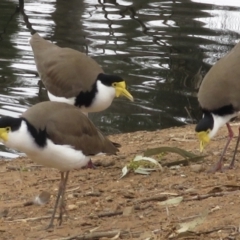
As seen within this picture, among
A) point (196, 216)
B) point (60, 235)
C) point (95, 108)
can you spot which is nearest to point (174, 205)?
point (196, 216)

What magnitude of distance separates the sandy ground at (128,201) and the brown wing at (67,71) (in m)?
0.92

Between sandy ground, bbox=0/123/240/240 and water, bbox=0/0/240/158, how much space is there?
129 inches

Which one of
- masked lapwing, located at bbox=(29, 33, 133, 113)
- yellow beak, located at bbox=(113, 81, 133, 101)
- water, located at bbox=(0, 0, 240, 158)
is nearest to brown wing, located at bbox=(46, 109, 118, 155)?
yellow beak, located at bbox=(113, 81, 133, 101)

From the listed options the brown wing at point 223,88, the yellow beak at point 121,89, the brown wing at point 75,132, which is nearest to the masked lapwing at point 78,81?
the yellow beak at point 121,89

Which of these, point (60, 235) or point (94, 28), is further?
point (94, 28)

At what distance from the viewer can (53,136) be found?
6.13m

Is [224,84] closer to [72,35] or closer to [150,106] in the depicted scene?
[150,106]

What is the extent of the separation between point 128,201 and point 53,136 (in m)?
0.98

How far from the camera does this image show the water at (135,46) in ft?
40.7

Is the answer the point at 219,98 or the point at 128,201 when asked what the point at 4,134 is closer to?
the point at 128,201

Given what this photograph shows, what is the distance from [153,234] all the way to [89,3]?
15.5 m

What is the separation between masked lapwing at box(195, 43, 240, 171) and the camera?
7.79 metres

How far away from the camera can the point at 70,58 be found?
367 inches

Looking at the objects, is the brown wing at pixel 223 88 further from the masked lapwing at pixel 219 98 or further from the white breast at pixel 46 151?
the white breast at pixel 46 151
